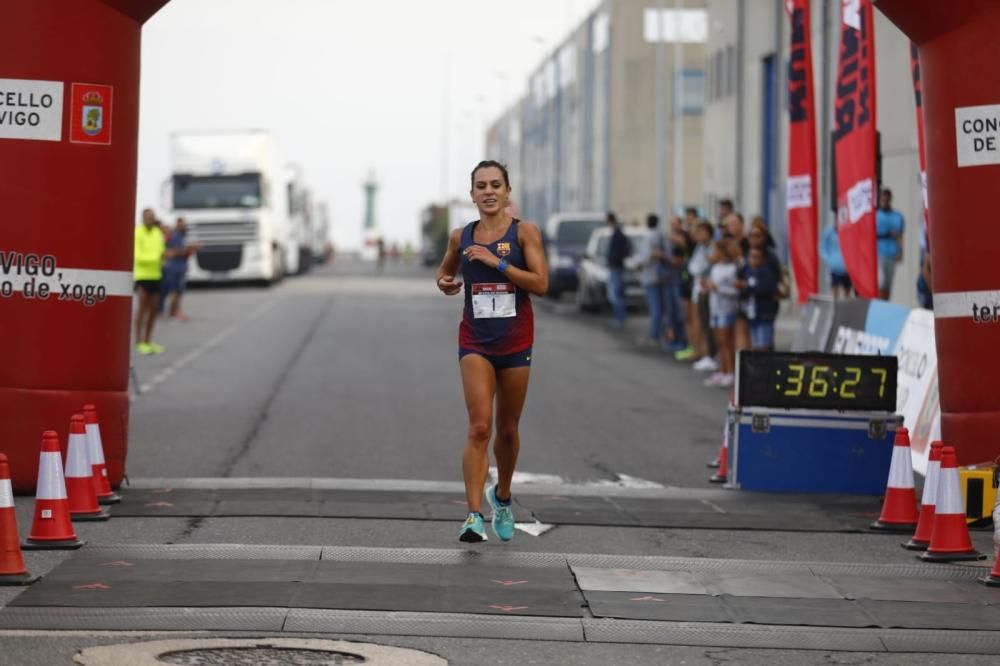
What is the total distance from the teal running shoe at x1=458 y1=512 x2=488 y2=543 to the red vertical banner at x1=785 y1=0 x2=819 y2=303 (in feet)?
32.8

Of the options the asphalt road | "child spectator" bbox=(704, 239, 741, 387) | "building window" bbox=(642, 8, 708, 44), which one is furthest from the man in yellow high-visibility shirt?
"building window" bbox=(642, 8, 708, 44)

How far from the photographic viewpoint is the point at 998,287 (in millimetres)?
11406

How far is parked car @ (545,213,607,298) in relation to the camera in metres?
44.0

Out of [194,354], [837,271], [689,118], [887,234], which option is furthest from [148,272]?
[689,118]

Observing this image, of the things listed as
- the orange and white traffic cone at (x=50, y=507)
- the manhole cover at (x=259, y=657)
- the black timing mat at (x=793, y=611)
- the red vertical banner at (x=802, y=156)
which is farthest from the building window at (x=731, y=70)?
the manhole cover at (x=259, y=657)

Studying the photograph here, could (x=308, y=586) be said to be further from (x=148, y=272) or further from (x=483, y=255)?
(x=148, y=272)

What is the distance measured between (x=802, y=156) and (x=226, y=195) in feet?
102

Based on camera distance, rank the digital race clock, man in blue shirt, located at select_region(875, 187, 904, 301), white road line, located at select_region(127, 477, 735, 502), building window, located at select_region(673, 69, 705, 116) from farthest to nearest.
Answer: building window, located at select_region(673, 69, 705, 116) → man in blue shirt, located at select_region(875, 187, 904, 301) → the digital race clock → white road line, located at select_region(127, 477, 735, 502)

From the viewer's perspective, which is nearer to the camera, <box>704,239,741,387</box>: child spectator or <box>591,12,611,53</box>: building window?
<box>704,239,741,387</box>: child spectator

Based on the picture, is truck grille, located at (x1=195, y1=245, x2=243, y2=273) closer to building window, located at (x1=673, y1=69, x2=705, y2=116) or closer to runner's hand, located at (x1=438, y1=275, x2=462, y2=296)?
building window, located at (x1=673, y1=69, x2=705, y2=116)

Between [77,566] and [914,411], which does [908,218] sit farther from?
[77,566]

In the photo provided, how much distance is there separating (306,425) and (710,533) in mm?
6562

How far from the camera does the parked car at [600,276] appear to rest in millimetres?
37625

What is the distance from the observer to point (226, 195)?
48.7 metres
